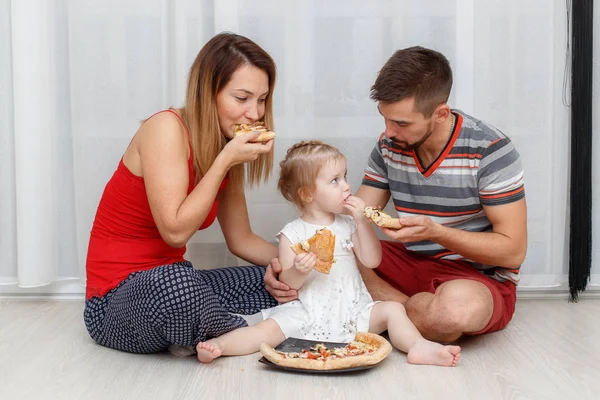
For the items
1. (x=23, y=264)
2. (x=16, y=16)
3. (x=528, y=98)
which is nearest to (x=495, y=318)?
(x=528, y=98)

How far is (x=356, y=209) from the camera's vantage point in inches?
92.2

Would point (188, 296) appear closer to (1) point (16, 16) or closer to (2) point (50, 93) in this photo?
(2) point (50, 93)

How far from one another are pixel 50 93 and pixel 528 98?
5.92 ft

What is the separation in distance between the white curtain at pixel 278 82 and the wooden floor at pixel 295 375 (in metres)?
0.61

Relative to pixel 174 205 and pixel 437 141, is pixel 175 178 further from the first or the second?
pixel 437 141

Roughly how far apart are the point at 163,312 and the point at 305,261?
0.44m

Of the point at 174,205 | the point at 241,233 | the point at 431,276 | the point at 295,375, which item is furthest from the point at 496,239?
the point at 174,205

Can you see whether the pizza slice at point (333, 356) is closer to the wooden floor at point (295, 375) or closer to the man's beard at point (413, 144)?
the wooden floor at point (295, 375)

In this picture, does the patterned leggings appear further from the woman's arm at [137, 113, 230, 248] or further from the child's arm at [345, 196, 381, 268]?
the child's arm at [345, 196, 381, 268]

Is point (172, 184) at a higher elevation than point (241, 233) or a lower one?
higher

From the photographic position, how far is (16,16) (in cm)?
276

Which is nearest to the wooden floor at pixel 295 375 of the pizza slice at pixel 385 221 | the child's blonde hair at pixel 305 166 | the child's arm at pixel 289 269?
the child's arm at pixel 289 269

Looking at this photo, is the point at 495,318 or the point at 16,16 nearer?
the point at 495,318

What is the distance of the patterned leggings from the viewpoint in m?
2.10
